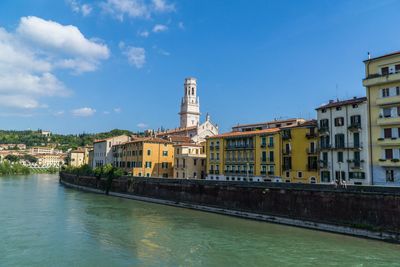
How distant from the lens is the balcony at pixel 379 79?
31975 mm

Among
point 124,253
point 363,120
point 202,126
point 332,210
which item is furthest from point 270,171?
point 202,126

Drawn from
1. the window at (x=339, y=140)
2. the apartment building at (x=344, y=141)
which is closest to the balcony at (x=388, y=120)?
the apartment building at (x=344, y=141)

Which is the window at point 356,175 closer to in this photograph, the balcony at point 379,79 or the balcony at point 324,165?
the balcony at point 324,165

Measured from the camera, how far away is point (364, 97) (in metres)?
36.3

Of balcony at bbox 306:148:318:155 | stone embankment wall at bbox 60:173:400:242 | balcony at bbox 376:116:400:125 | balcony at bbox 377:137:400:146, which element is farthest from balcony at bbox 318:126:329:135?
stone embankment wall at bbox 60:173:400:242

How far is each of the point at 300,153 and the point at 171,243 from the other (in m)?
23.7

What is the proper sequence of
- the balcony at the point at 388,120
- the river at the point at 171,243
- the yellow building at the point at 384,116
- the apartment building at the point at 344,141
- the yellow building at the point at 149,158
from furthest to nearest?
the yellow building at the point at 149,158 < the apartment building at the point at 344,141 < the yellow building at the point at 384,116 < the balcony at the point at 388,120 < the river at the point at 171,243

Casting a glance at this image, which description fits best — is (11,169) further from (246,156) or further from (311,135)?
(311,135)

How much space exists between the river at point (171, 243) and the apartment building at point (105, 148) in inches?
1698

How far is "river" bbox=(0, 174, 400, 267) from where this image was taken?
2012cm

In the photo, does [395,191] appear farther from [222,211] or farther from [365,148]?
[222,211]

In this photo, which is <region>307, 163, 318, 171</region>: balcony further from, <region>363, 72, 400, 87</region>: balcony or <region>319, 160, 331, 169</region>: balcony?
<region>363, 72, 400, 87</region>: balcony

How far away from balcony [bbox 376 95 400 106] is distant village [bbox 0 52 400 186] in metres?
0.04

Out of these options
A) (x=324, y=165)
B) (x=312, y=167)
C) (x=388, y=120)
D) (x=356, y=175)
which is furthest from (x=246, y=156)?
(x=388, y=120)
